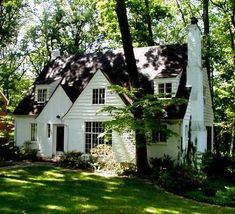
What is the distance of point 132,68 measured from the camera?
A: 69.1ft

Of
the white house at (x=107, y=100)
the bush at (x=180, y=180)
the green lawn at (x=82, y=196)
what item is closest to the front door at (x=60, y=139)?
the white house at (x=107, y=100)

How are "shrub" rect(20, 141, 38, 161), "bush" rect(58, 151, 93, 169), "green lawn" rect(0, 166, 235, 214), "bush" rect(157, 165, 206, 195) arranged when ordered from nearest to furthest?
"green lawn" rect(0, 166, 235, 214) < "bush" rect(157, 165, 206, 195) < "bush" rect(58, 151, 93, 169) < "shrub" rect(20, 141, 38, 161)

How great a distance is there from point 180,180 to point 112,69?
11551 millimetres

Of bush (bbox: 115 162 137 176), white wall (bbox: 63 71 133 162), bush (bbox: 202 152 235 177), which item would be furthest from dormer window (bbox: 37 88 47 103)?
bush (bbox: 202 152 235 177)

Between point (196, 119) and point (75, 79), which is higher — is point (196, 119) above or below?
below

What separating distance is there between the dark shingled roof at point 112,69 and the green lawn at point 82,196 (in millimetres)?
7012

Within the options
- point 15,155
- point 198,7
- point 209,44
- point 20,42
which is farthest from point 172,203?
point 20,42

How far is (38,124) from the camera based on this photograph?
27.8 metres

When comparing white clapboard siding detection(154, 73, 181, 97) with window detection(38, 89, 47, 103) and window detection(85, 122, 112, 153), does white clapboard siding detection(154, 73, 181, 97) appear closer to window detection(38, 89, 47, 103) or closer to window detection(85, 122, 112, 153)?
window detection(85, 122, 112, 153)

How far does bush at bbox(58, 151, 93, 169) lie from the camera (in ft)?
75.3

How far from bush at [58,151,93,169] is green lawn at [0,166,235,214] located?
2863 mm

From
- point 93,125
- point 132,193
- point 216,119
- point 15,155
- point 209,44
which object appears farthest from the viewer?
point 216,119

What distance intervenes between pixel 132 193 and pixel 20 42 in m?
35.0

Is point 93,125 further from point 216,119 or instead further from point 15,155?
point 216,119
